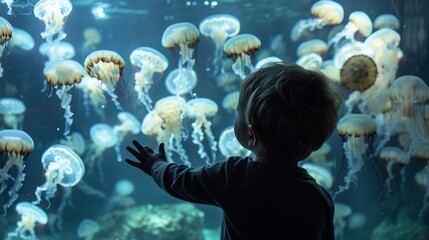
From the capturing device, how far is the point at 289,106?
110cm

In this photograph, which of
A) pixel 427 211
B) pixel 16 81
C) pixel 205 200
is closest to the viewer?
pixel 205 200

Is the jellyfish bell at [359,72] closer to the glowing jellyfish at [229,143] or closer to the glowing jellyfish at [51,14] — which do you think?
the glowing jellyfish at [229,143]

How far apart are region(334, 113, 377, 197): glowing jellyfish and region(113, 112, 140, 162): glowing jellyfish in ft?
8.90

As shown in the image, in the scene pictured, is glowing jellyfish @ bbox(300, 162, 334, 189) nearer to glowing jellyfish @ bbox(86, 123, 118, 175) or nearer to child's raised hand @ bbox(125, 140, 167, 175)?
glowing jellyfish @ bbox(86, 123, 118, 175)

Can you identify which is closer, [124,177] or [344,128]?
[344,128]

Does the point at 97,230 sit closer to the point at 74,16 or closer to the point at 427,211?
the point at 74,16

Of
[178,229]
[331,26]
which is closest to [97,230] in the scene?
[178,229]

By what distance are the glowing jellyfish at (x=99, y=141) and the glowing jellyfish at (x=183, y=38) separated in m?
1.73

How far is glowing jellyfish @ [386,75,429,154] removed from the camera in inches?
183

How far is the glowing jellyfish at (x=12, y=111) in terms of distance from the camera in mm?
4359

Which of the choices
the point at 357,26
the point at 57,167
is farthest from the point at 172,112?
the point at 357,26

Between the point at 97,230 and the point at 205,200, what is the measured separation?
433 cm

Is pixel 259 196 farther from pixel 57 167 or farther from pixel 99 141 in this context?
pixel 99 141

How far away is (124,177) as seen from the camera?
21.7 ft
